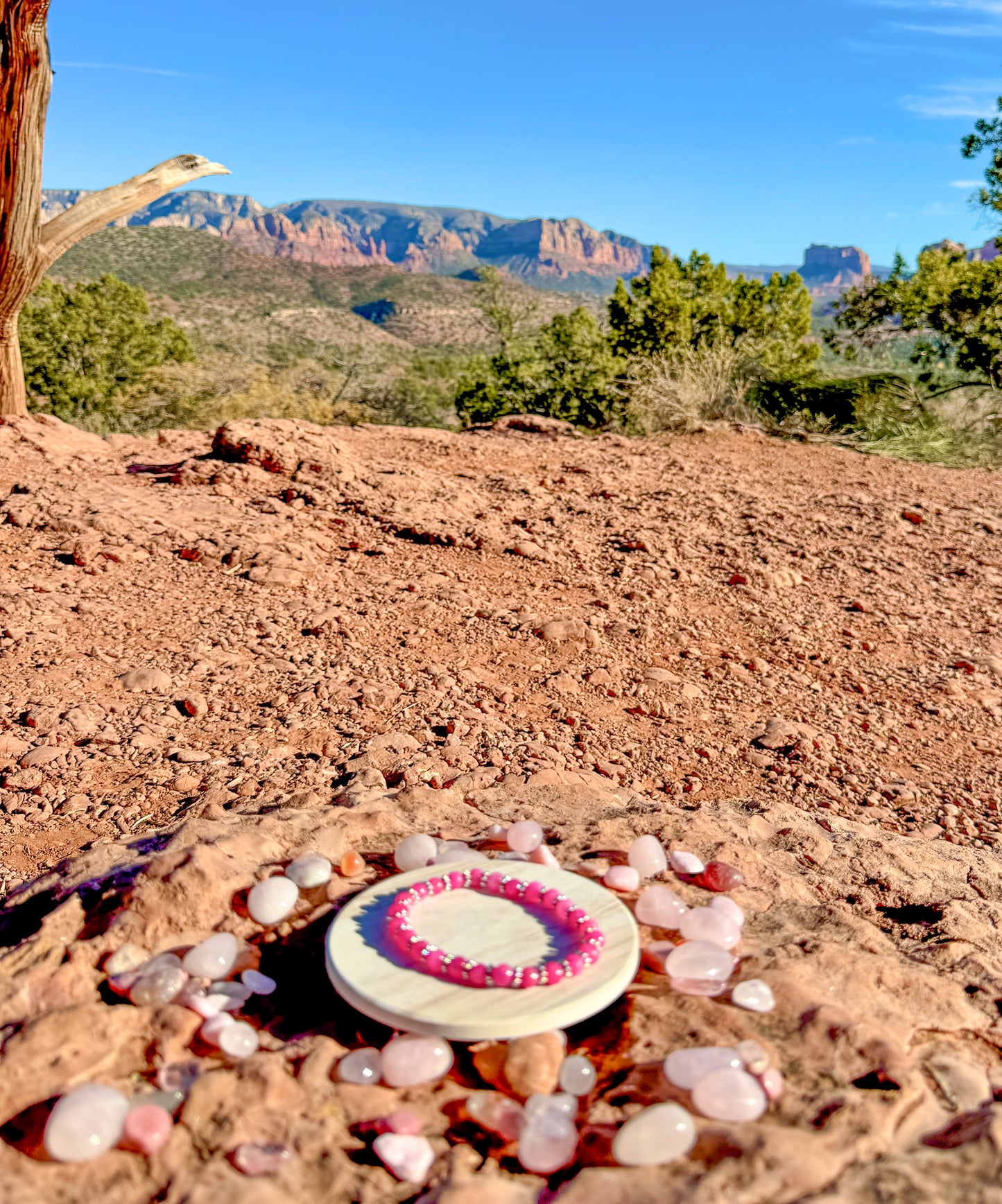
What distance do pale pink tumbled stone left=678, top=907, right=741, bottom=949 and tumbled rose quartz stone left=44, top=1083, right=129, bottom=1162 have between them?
1008 millimetres

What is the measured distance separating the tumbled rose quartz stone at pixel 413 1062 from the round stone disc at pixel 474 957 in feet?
0.10

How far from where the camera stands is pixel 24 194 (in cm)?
554

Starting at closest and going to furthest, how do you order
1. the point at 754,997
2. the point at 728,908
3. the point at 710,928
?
the point at 754,997
the point at 710,928
the point at 728,908

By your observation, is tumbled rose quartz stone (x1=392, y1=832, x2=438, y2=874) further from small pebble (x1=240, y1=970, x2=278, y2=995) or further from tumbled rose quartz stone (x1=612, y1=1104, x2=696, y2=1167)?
tumbled rose quartz stone (x1=612, y1=1104, x2=696, y2=1167)

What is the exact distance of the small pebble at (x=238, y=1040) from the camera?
4.63ft

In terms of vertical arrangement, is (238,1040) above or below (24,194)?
below

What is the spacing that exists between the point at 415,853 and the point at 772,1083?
33.1 inches

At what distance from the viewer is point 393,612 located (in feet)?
11.5

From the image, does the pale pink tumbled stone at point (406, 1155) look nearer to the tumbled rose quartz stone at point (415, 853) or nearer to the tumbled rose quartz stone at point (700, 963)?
the tumbled rose quartz stone at point (700, 963)

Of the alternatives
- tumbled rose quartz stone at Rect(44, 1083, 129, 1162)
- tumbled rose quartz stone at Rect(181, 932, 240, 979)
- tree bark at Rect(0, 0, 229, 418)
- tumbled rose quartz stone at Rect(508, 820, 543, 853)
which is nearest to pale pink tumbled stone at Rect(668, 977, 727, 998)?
tumbled rose quartz stone at Rect(508, 820, 543, 853)

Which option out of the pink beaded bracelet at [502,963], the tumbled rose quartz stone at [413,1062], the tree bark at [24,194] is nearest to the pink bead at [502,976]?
the pink beaded bracelet at [502,963]

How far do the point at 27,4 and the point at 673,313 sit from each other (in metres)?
7.98

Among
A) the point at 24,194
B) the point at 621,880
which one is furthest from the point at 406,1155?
the point at 24,194

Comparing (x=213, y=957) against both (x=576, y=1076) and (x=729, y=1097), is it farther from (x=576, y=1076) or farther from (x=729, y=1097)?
(x=729, y=1097)
